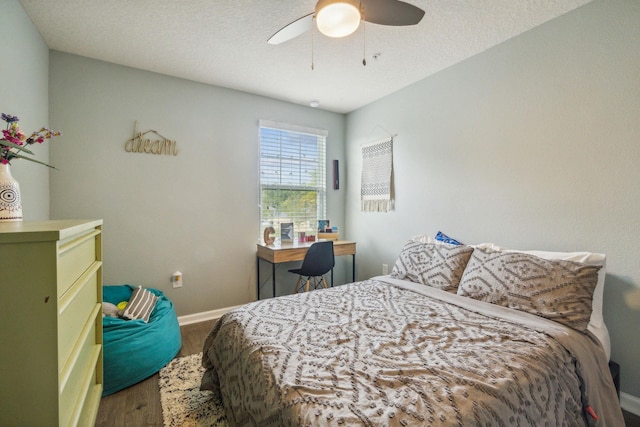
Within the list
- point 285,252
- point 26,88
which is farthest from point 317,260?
point 26,88

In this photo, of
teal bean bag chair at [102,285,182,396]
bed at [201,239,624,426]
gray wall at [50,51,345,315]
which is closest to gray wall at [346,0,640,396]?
bed at [201,239,624,426]

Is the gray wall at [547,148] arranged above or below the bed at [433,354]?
above

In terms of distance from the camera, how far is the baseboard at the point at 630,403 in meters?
1.68

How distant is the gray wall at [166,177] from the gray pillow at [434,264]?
5.49ft

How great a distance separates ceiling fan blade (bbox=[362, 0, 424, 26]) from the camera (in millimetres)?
1477

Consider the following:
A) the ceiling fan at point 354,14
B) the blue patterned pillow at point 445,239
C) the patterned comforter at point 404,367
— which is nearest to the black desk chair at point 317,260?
the blue patterned pillow at point 445,239

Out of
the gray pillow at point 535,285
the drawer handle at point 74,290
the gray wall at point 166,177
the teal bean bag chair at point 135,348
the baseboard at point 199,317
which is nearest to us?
the drawer handle at point 74,290

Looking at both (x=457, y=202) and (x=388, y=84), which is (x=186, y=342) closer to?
(x=457, y=202)

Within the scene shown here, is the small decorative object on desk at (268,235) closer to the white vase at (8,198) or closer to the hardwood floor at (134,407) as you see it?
the hardwood floor at (134,407)

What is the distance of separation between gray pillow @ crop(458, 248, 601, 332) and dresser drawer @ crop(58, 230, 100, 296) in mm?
2107

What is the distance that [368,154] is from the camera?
3631 mm

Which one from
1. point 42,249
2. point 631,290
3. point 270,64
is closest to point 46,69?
point 270,64

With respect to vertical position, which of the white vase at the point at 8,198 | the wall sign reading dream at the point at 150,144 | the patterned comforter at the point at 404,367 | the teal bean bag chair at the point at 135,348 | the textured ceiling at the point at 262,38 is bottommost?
the teal bean bag chair at the point at 135,348

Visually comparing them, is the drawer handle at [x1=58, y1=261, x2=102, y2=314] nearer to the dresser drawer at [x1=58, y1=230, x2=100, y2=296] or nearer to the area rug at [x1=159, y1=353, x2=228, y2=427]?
the dresser drawer at [x1=58, y1=230, x2=100, y2=296]
